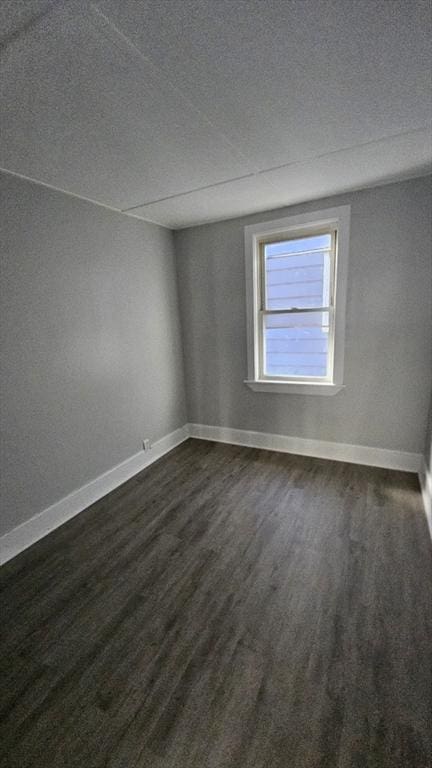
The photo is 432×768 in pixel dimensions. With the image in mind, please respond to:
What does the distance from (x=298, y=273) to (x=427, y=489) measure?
2.11m

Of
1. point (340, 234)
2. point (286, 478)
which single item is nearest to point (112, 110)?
point (340, 234)

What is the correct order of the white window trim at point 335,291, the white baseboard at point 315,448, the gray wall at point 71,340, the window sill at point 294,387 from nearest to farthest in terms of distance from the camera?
1. the gray wall at point 71,340
2. the white window trim at point 335,291
3. the white baseboard at point 315,448
4. the window sill at point 294,387

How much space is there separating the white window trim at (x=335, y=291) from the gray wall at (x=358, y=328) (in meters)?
0.06

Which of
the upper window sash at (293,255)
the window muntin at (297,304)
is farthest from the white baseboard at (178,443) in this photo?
the upper window sash at (293,255)

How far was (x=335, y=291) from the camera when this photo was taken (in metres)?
2.66

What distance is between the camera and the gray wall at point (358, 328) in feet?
7.76

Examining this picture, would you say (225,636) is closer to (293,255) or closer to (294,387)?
(294,387)

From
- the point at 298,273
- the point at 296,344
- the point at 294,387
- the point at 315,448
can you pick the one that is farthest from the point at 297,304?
the point at 315,448

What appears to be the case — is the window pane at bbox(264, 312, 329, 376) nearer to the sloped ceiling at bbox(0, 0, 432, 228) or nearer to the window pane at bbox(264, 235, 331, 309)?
the window pane at bbox(264, 235, 331, 309)

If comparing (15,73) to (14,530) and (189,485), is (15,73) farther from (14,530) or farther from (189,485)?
(189,485)

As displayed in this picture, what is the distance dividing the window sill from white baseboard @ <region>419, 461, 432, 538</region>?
3.07ft

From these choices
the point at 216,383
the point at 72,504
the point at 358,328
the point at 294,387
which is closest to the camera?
the point at 72,504

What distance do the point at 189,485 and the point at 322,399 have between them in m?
1.52

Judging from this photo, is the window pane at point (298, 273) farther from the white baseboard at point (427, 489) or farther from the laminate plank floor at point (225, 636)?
the laminate plank floor at point (225, 636)
